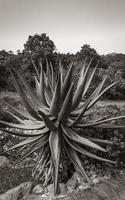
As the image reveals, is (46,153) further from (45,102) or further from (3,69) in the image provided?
(3,69)

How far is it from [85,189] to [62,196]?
382 millimetres

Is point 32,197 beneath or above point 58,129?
beneath

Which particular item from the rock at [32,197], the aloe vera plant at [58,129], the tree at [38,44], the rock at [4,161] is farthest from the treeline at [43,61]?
the rock at [32,197]

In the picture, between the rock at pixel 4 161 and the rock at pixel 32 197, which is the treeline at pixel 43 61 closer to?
the rock at pixel 4 161

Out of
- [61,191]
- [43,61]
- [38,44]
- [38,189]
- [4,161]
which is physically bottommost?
[61,191]

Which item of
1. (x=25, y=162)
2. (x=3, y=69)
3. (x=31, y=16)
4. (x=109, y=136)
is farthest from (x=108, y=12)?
(x=3, y=69)

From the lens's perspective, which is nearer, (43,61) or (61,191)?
(61,191)

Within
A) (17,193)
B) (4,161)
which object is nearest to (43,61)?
(4,161)

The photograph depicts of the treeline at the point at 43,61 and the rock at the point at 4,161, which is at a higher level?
the treeline at the point at 43,61

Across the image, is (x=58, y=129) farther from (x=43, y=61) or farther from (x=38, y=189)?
(x=43, y=61)

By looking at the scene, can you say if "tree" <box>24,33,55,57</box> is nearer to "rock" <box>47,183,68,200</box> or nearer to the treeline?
the treeline

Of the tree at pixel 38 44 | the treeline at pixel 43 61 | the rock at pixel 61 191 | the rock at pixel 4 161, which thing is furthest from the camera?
the tree at pixel 38 44

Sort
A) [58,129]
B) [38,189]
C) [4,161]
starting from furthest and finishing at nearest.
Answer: [4,161] → [38,189] → [58,129]

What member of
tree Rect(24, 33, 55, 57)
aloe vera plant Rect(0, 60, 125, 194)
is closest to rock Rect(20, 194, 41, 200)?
aloe vera plant Rect(0, 60, 125, 194)
